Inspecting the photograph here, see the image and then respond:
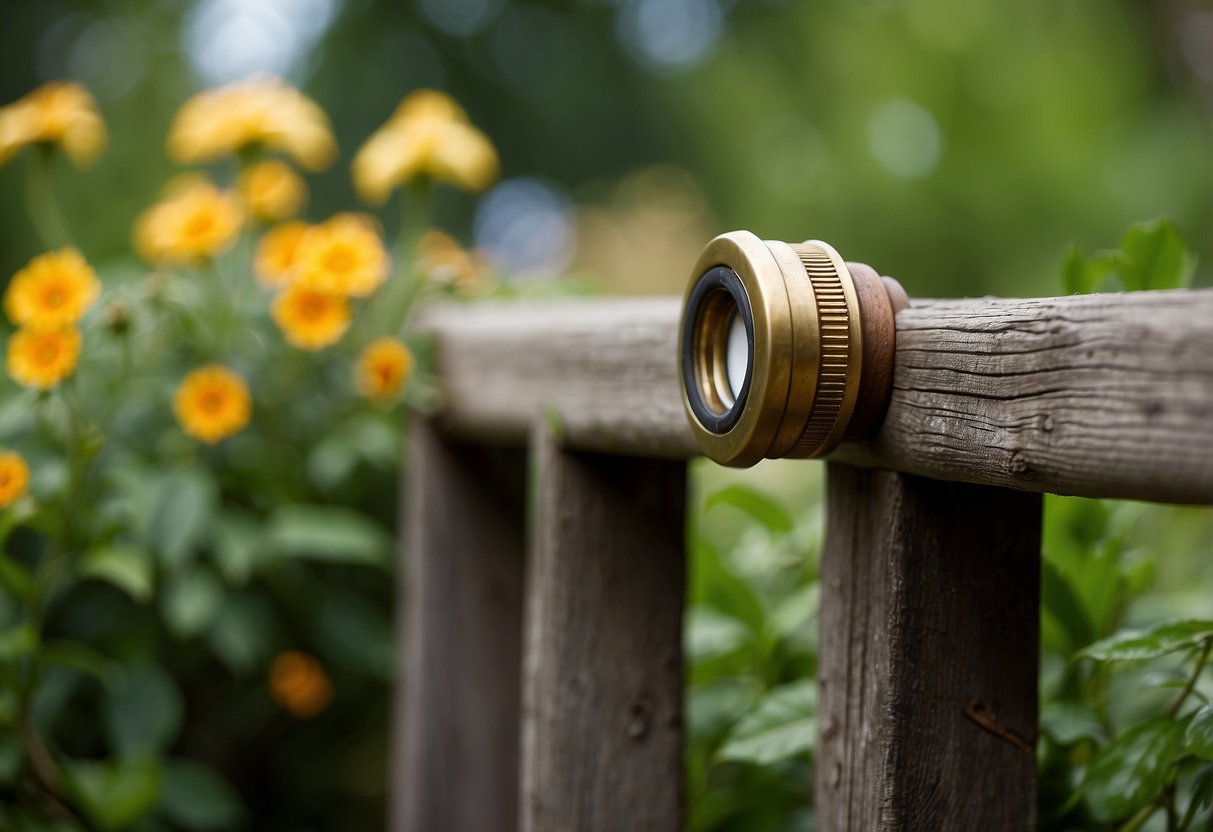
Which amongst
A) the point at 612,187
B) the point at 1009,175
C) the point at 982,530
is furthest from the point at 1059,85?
the point at 982,530

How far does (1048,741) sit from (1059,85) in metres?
3.81

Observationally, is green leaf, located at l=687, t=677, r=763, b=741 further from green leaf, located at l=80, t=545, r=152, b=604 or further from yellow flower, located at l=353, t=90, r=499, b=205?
yellow flower, located at l=353, t=90, r=499, b=205

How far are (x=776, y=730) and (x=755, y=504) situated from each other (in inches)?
10.3

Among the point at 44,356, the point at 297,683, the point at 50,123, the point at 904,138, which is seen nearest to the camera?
the point at 44,356

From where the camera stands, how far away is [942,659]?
624 mm

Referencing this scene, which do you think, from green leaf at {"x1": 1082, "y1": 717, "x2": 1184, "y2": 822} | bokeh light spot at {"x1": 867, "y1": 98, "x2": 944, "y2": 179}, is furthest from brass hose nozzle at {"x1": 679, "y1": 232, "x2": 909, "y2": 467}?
bokeh light spot at {"x1": 867, "y1": 98, "x2": 944, "y2": 179}

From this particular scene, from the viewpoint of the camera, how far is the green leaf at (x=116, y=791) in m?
1.12

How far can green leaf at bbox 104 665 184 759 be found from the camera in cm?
118

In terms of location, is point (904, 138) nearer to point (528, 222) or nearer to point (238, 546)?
point (528, 222)

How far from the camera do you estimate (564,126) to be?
6.41 m

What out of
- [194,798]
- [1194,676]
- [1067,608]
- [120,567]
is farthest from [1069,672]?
[194,798]

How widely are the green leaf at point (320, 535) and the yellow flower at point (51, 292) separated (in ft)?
1.16

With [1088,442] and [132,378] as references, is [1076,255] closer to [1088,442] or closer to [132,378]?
[1088,442]

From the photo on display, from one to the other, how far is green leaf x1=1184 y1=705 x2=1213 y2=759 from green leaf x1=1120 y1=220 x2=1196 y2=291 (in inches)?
11.7
